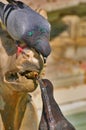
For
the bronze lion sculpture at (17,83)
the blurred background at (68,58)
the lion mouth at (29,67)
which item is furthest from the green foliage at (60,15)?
the lion mouth at (29,67)

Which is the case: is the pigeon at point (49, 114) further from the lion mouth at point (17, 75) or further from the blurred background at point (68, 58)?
the blurred background at point (68, 58)

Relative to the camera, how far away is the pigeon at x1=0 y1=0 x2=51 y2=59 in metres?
1.28

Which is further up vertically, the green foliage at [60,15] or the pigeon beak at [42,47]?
the pigeon beak at [42,47]

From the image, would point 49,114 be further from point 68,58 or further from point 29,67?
point 68,58

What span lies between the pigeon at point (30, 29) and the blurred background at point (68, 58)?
2.8 inches

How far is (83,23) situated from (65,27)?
3.4 inches

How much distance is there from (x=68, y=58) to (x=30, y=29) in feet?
4.90

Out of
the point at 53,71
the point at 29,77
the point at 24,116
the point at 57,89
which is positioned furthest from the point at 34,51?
the point at 53,71

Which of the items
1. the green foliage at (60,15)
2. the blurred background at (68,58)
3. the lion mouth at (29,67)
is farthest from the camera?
the green foliage at (60,15)

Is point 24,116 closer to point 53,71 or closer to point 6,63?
point 6,63

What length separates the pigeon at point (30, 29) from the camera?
1276 mm

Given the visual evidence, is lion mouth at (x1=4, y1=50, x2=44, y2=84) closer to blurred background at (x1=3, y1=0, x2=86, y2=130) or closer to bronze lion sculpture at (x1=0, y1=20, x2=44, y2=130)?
bronze lion sculpture at (x1=0, y1=20, x2=44, y2=130)

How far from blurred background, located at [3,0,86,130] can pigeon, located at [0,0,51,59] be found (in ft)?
0.24

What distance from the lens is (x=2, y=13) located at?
144cm
